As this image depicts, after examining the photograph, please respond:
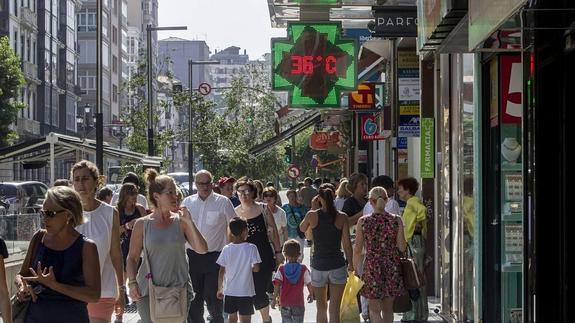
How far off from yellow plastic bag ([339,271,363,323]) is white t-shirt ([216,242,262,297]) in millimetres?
958

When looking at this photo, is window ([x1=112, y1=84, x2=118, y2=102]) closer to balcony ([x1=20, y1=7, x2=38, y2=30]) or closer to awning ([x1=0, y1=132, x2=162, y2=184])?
balcony ([x1=20, y1=7, x2=38, y2=30])

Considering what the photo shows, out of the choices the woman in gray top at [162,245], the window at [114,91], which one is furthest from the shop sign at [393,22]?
the window at [114,91]

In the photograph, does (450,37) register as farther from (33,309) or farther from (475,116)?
(33,309)

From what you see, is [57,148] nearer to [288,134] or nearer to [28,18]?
[288,134]

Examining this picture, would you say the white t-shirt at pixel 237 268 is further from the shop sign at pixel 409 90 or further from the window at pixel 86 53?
the window at pixel 86 53

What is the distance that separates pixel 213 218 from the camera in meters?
12.6

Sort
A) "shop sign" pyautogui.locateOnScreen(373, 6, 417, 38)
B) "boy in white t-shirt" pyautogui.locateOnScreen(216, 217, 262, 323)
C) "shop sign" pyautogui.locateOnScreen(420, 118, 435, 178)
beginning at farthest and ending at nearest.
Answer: "shop sign" pyautogui.locateOnScreen(420, 118, 435, 178), "shop sign" pyautogui.locateOnScreen(373, 6, 417, 38), "boy in white t-shirt" pyautogui.locateOnScreen(216, 217, 262, 323)

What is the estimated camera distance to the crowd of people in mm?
6961

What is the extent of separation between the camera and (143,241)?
1009 centimetres

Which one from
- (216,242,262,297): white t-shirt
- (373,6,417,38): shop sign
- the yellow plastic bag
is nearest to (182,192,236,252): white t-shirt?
(216,242,262,297): white t-shirt

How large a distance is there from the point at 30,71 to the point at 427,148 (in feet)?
183

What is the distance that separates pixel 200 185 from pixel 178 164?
11832cm

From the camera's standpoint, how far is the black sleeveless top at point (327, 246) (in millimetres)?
12414

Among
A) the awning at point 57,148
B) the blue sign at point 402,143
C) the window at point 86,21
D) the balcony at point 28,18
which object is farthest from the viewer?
the window at point 86,21
